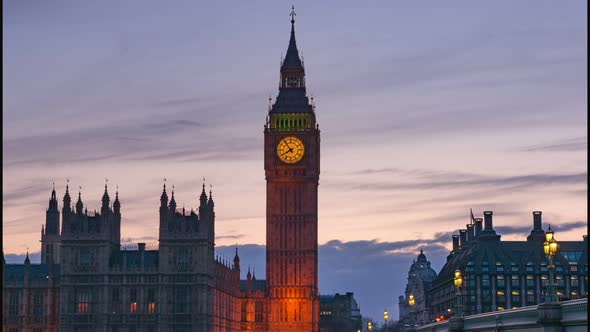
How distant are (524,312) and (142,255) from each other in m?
115

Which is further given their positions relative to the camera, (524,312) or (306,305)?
(306,305)

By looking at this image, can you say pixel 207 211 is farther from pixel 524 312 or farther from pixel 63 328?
pixel 524 312

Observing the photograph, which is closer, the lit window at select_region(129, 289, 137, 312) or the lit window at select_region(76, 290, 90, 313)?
the lit window at select_region(129, 289, 137, 312)

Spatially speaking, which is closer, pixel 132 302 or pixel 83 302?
pixel 132 302

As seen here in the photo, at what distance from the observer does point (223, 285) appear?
185500 mm

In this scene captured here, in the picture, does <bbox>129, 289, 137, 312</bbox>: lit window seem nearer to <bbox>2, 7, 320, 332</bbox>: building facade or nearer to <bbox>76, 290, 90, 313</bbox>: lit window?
<bbox>2, 7, 320, 332</bbox>: building facade

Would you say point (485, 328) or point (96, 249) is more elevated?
point (96, 249)

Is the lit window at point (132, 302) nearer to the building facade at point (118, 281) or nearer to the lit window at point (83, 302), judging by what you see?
the building facade at point (118, 281)

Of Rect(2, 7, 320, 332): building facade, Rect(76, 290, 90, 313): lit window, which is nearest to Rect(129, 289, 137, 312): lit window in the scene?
Rect(2, 7, 320, 332): building facade

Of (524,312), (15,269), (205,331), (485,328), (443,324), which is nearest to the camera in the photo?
(524,312)

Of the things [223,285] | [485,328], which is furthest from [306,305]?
[485,328]

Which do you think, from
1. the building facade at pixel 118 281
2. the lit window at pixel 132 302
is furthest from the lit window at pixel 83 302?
the lit window at pixel 132 302

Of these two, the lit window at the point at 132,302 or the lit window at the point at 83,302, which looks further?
the lit window at the point at 83,302

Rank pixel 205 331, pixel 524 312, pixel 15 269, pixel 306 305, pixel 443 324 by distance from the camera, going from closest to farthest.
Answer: pixel 524 312
pixel 443 324
pixel 205 331
pixel 15 269
pixel 306 305
